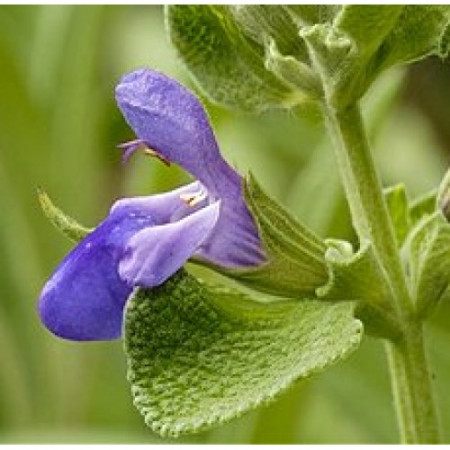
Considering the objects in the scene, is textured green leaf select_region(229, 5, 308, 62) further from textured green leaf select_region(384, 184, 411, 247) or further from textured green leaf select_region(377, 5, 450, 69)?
textured green leaf select_region(384, 184, 411, 247)

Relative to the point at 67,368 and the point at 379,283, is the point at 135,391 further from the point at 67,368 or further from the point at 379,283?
the point at 67,368

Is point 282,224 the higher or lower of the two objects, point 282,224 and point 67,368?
the higher

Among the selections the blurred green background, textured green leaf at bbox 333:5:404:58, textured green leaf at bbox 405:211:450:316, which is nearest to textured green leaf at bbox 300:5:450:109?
textured green leaf at bbox 333:5:404:58

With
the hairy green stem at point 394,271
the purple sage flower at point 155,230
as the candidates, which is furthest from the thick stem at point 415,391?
the purple sage flower at point 155,230

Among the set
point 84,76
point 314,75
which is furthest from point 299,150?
point 314,75

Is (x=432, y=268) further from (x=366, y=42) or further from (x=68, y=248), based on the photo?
(x=68, y=248)

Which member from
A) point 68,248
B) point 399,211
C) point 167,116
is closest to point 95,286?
point 167,116

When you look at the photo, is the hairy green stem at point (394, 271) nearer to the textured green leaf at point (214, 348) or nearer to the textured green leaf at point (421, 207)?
the textured green leaf at point (214, 348)
